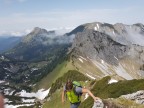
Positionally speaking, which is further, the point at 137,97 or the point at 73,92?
the point at 137,97

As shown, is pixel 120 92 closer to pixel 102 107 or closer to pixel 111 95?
pixel 111 95

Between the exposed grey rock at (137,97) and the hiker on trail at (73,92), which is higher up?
the hiker on trail at (73,92)

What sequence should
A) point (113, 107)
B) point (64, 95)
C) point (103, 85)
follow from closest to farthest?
point (64, 95) < point (113, 107) < point (103, 85)

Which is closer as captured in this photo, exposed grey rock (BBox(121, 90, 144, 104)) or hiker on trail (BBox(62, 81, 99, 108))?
hiker on trail (BBox(62, 81, 99, 108))

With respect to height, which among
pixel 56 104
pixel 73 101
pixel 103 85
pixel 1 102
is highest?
pixel 1 102

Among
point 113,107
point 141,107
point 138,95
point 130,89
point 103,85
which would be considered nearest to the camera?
point 113,107

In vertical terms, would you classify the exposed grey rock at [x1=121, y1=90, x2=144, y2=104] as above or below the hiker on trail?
below

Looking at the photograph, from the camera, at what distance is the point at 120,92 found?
138m

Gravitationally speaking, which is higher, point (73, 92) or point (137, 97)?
point (73, 92)

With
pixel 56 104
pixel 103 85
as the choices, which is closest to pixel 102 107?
pixel 103 85

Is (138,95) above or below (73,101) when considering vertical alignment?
below

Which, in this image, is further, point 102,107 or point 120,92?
point 120,92

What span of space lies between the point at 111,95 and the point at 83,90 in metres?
120

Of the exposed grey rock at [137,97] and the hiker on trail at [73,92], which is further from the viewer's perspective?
the exposed grey rock at [137,97]
